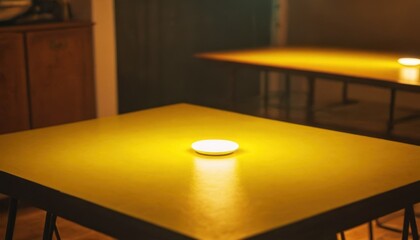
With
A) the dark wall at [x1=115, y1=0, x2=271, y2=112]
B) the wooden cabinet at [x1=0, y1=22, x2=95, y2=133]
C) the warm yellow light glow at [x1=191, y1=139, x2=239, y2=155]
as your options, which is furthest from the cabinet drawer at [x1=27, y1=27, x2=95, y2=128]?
the warm yellow light glow at [x1=191, y1=139, x2=239, y2=155]

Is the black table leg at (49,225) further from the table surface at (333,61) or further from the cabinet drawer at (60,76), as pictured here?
the table surface at (333,61)

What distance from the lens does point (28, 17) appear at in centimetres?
458

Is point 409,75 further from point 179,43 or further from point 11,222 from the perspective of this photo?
point 179,43

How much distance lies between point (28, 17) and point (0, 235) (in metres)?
1.47

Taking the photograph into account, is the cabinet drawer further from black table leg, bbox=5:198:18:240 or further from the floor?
black table leg, bbox=5:198:18:240

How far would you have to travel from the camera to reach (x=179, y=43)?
20.7 feet

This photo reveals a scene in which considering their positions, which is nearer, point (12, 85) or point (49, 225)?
point (49, 225)

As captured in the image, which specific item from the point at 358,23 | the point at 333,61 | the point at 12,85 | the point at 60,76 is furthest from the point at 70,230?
the point at 358,23

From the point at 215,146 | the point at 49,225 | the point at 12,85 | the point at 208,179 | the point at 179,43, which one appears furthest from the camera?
the point at 179,43

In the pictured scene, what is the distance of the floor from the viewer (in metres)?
3.84

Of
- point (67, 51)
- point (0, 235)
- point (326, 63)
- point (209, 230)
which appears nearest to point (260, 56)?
point (326, 63)

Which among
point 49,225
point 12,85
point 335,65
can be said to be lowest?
point 49,225

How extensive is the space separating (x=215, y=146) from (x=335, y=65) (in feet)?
7.63

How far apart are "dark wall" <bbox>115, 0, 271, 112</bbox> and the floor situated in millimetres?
1870
